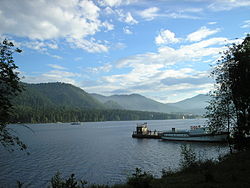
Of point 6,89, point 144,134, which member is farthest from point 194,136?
point 6,89

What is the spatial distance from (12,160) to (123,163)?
76.6 ft

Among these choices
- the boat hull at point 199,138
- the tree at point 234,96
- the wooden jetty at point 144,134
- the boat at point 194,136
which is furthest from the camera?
the wooden jetty at point 144,134

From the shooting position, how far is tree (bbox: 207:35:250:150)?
21641 mm

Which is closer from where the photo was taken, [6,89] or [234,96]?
[6,89]

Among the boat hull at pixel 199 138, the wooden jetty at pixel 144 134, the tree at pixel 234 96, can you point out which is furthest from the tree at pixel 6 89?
the wooden jetty at pixel 144 134

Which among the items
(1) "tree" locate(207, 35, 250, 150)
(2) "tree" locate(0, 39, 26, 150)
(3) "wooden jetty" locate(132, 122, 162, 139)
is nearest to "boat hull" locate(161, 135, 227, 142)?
(3) "wooden jetty" locate(132, 122, 162, 139)

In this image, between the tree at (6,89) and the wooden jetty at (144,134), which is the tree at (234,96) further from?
the wooden jetty at (144,134)

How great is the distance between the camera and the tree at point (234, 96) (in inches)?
852

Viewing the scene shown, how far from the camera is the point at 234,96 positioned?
22.9m

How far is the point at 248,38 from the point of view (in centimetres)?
2309

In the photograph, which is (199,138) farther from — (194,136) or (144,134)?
(144,134)

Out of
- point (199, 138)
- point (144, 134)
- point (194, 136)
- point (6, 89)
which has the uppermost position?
point (6, 89)

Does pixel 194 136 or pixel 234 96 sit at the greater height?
pixel 234 96

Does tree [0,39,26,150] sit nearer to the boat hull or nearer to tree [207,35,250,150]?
tree [207,35,250,150]
